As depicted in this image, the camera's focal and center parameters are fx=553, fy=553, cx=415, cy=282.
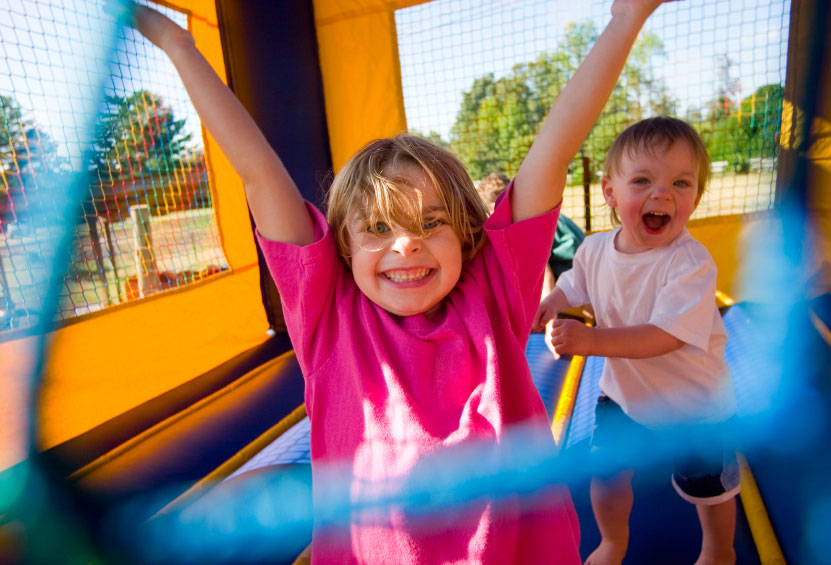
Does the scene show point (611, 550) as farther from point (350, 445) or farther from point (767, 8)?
point (767, 8)

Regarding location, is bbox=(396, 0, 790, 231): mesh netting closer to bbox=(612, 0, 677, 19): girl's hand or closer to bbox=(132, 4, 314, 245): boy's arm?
bbox=(612, 0, 677, 19): girl's hand

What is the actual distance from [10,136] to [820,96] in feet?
9.61

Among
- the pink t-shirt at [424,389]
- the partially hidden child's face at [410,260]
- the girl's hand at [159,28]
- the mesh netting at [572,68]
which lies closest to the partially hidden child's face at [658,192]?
the pink t-shirt at [424,389]

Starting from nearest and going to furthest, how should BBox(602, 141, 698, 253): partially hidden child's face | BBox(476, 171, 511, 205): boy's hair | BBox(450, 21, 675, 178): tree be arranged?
BBox(602, 141, 698, 253): partially hidden child's face → BBox(476, 171, 511, 205): boy's hair → BBox(450, 21, 675, 178): tree

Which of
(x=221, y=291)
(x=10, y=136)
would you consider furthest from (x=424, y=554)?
(x=221, y=291)

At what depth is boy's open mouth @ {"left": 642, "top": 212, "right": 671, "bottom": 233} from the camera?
3.96 feet

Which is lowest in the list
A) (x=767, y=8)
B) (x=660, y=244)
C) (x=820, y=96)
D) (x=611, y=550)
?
(x=611, y=550)

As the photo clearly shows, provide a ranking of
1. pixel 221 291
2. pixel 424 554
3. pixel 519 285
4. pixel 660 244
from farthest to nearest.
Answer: pixel 221 291 < pixel 660 244 < pixel 519 285 < pixel 424 554

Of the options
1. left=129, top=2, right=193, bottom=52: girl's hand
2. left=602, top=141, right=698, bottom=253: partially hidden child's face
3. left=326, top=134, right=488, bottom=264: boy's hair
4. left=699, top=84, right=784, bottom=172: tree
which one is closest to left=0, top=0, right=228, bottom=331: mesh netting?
left=129, top=2, right=193, bottom=52: girl's hand

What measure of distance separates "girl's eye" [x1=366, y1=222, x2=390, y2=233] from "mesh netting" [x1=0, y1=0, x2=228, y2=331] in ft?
3.50

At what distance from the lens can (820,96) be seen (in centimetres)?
214

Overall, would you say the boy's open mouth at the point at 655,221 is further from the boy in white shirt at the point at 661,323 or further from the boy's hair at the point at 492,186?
the boy's hair at the point at 492,186

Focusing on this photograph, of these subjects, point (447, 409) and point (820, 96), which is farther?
point (820, 96)

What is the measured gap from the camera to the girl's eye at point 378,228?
2.88ft
